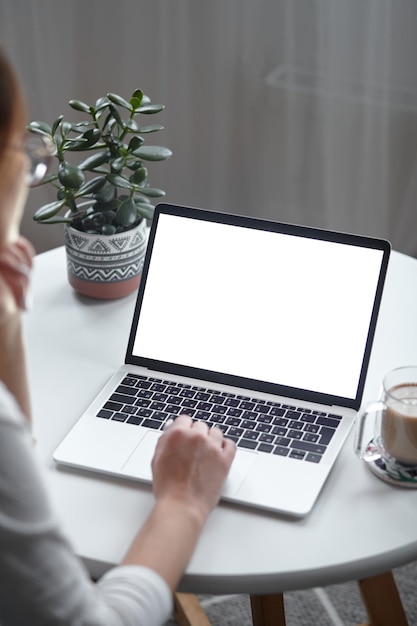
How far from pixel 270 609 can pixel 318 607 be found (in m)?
0.39

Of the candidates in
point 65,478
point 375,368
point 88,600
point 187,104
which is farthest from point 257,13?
point 88,600

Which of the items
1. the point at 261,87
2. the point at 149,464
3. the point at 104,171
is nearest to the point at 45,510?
the point at 149,464

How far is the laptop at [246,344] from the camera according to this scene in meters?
1.09

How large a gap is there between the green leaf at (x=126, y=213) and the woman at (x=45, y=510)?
16.7 inches

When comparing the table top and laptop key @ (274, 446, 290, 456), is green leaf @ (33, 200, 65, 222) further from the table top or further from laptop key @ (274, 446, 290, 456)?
laptop key @ (274, 446, 290, 456)

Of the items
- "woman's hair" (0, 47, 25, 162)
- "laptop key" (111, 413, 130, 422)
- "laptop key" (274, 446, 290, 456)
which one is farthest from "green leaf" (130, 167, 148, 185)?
"woman's hair" (0, 47, 25, 162)

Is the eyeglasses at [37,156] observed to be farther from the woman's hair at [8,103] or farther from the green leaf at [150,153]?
the green leaf at [150,153]

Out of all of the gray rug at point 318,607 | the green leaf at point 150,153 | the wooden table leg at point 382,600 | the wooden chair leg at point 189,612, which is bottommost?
the gray rug at point 318,607

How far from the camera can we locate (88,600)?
782 millimetres

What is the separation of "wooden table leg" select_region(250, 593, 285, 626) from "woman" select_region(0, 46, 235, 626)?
449 mm

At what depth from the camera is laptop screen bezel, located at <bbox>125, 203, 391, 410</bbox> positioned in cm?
115

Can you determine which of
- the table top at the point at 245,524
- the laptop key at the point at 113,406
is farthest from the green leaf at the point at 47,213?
the laptop key at the point at 113,406

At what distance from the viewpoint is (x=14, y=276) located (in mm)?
837

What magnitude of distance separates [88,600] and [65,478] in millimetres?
273
